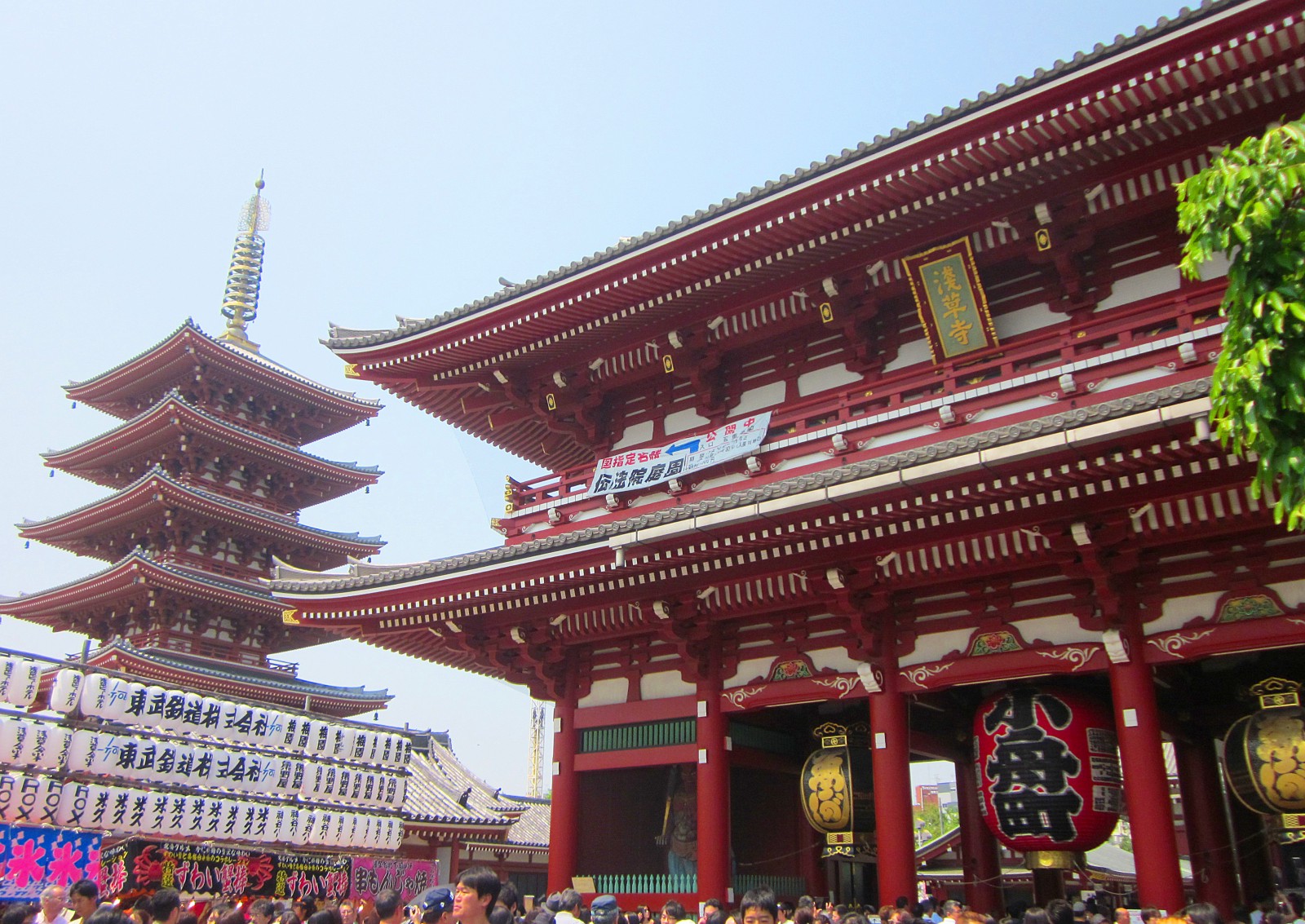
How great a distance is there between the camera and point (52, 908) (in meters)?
6.83

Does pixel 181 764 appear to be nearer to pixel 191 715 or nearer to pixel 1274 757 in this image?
pixel 191 715

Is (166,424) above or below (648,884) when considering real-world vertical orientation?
above

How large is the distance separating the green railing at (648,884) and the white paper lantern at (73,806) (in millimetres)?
8932

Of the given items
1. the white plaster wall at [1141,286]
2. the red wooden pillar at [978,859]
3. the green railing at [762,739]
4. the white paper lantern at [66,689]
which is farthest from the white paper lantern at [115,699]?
the white plaster wall at [1141,286]

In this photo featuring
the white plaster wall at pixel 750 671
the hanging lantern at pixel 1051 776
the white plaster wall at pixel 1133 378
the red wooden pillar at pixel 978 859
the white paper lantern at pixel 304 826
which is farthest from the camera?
the white paper lantern at pixel 304 826

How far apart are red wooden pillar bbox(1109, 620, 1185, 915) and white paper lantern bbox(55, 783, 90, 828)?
52.0ft

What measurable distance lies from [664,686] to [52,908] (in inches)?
346

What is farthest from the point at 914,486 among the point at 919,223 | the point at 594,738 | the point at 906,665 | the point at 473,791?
the point at 473,791

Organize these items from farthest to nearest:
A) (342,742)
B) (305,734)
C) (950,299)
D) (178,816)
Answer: (342,742) < (305,734) < (178,816) < (950,299)

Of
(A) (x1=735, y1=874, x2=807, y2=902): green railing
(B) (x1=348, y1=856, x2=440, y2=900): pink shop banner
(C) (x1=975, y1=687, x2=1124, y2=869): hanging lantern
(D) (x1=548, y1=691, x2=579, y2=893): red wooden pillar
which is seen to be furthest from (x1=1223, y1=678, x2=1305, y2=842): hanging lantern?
(B) (x1=348, y1=856, x2=440, y2=900): pink shop banner

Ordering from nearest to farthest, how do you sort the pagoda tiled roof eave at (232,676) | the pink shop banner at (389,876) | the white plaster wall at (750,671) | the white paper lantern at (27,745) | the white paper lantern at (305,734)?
the white plaster wall at (750,671) < the white paper lantern at (27,745) < the pink shop banner at (389,876) < the white paper lantern at (305,734) < the pagoda tiled roof eave at (232,676)

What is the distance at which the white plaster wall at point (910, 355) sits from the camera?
13.5 meters

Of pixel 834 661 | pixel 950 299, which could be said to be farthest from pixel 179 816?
pixel 950 299

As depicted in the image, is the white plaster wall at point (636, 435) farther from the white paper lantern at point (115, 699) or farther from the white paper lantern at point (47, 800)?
the white paper lantern at point (47, 800)
